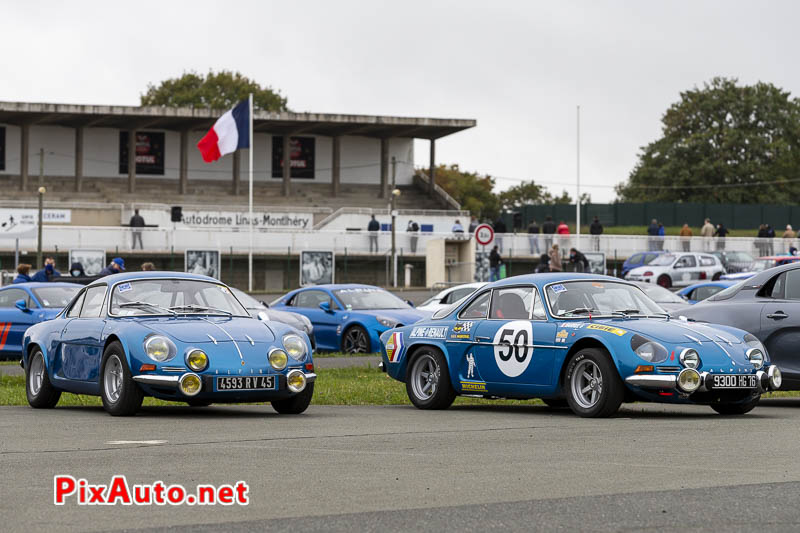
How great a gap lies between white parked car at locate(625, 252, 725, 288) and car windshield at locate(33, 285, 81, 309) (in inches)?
1154

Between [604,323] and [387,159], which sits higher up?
[387,159]

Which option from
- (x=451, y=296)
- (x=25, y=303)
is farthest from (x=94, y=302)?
(x=451, y=296)

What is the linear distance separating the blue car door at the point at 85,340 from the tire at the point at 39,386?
0.46 meters

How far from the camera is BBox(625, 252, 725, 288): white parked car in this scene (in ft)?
159

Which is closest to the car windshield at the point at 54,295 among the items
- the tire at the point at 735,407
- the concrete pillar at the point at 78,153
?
the tire at the point at 735,407

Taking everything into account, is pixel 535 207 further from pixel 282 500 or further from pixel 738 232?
pixel 282 500

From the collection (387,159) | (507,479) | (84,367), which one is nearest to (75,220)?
(387,159)

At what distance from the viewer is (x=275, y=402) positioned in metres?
12.5

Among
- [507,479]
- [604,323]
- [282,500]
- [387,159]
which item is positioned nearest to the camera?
[282,500]

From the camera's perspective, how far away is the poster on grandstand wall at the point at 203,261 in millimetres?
48188

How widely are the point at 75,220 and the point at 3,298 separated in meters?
40.0

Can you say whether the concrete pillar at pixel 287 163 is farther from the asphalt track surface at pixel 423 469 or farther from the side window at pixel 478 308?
the asphalt track surface at pixel 423 469

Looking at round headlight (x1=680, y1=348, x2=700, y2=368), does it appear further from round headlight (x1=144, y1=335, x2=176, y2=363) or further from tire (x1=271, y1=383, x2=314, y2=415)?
round headlight (x1=144, y1=335, x2=176, y2=363)
